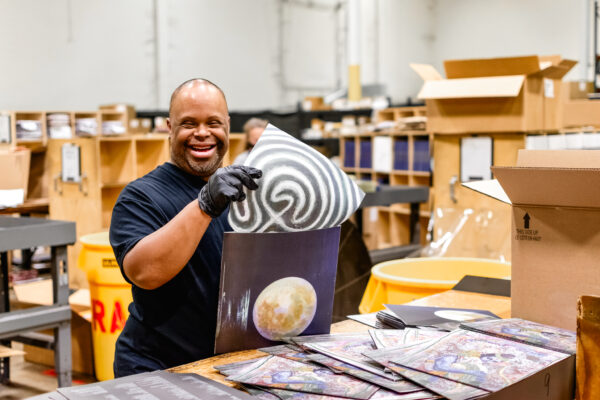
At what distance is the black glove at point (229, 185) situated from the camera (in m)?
1.25

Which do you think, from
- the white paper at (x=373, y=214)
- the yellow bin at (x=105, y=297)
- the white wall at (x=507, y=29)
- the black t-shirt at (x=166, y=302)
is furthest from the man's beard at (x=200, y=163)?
the white wall at (x=507, y=29)

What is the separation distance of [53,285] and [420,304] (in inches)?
70.0

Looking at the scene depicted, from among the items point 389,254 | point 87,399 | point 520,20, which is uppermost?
point 520,20

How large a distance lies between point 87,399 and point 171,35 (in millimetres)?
10184

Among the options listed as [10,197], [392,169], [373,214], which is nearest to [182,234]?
[10,197]

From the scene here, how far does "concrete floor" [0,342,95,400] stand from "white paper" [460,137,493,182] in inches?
90.6

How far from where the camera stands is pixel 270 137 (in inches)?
52.3

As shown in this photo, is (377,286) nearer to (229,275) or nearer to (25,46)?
(229,275)

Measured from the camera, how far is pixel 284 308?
1.32 meters

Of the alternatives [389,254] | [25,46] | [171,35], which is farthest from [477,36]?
[389,254]

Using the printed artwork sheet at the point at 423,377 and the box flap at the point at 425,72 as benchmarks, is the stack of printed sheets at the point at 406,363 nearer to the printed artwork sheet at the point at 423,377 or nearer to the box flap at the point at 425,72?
the printed artwork sheet at the point at 423,377

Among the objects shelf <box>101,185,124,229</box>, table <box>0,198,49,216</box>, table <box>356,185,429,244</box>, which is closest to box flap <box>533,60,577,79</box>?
table <box>356,185,429,244</box>

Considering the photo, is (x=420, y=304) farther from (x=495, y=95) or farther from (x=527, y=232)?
(x=495, y=95)

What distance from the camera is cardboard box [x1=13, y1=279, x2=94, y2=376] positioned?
3.46 meters
